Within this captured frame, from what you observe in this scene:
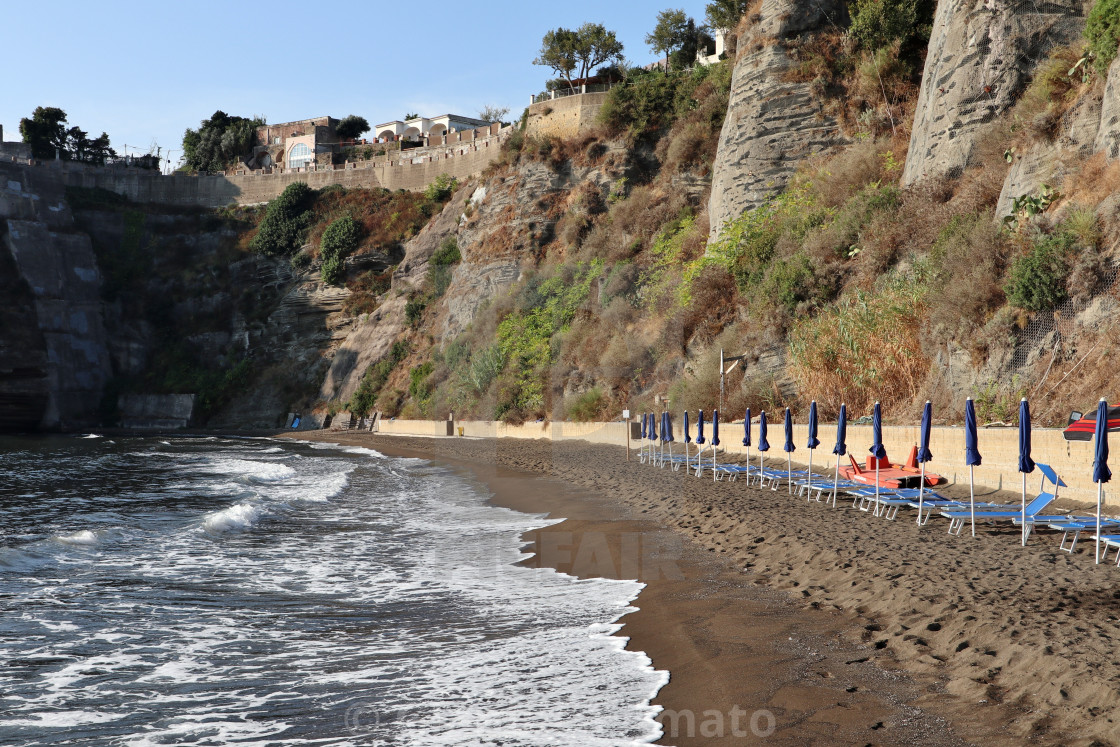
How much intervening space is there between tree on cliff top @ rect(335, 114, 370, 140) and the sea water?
69.7 metres

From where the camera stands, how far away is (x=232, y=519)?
13.5 meters

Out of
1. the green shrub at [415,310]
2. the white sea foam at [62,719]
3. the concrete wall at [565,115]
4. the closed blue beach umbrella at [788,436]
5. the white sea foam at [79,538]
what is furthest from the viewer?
the green shrub at [415,310]

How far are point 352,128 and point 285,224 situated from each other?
22.7m

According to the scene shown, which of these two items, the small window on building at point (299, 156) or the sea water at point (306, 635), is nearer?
the sea water at point (306, 635)

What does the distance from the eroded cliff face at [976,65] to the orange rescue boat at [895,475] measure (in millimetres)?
9688

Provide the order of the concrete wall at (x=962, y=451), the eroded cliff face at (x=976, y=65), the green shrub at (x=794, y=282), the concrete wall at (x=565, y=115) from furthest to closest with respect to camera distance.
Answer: the concrete wall at (x=565, y=115), the green shrub at (x=794, y=282), the eroded cliff face at (x=976, y=65), the concrete wall at (x=962, y=451)

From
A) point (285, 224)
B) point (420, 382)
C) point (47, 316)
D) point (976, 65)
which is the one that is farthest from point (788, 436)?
point (47, 316)

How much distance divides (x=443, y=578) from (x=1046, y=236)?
11.5 m

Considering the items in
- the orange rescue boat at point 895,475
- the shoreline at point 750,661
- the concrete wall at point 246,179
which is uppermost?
the concrete wall at point 246,179

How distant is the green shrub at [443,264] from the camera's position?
4910cm

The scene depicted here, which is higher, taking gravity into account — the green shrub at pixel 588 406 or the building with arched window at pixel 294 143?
the building with arched window at pixel 294 143

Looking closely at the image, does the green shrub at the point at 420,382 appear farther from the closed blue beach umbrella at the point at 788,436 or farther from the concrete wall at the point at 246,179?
the closed blue beach umbrella at the point at 788,436

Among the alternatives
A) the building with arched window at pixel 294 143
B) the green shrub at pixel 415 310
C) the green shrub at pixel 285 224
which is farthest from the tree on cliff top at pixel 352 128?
the green shrub at pixel 415 310

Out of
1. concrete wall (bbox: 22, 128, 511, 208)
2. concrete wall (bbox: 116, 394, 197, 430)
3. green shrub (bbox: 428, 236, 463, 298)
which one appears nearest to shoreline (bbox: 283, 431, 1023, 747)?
green shrub (bbox: 428, 236, 463, 298)
